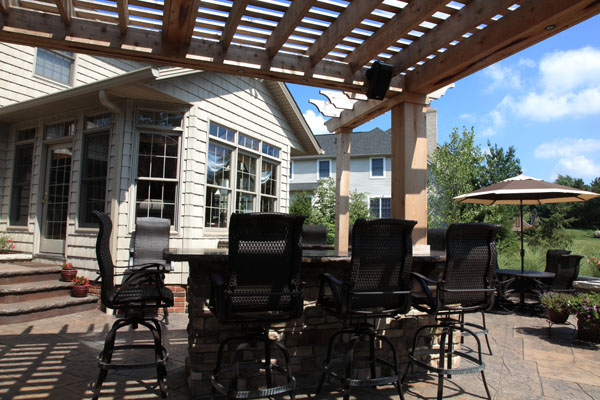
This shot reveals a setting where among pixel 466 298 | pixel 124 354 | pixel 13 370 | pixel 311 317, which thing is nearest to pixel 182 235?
pixel 124 354

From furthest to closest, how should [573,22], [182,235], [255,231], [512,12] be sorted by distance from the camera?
[182,235], [512,12], [573,22], [255,231]

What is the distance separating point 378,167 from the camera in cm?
1936

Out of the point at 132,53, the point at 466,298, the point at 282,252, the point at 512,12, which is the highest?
the point at 512,12

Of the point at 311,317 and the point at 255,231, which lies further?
the point at 311,317

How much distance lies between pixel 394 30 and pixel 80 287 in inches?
213

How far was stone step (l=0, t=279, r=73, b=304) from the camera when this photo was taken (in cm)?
535

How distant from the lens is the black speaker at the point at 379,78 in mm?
3738

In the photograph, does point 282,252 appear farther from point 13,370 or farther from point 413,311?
point 13,370

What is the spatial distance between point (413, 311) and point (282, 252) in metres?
1.78

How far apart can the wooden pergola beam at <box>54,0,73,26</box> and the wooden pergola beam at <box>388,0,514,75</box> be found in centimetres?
284

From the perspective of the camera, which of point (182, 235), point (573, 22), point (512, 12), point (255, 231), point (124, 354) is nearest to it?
point (255, 231)

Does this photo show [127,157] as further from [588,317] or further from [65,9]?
[588,317]

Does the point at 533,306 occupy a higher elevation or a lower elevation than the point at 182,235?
lower

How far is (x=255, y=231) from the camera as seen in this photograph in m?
2.41
